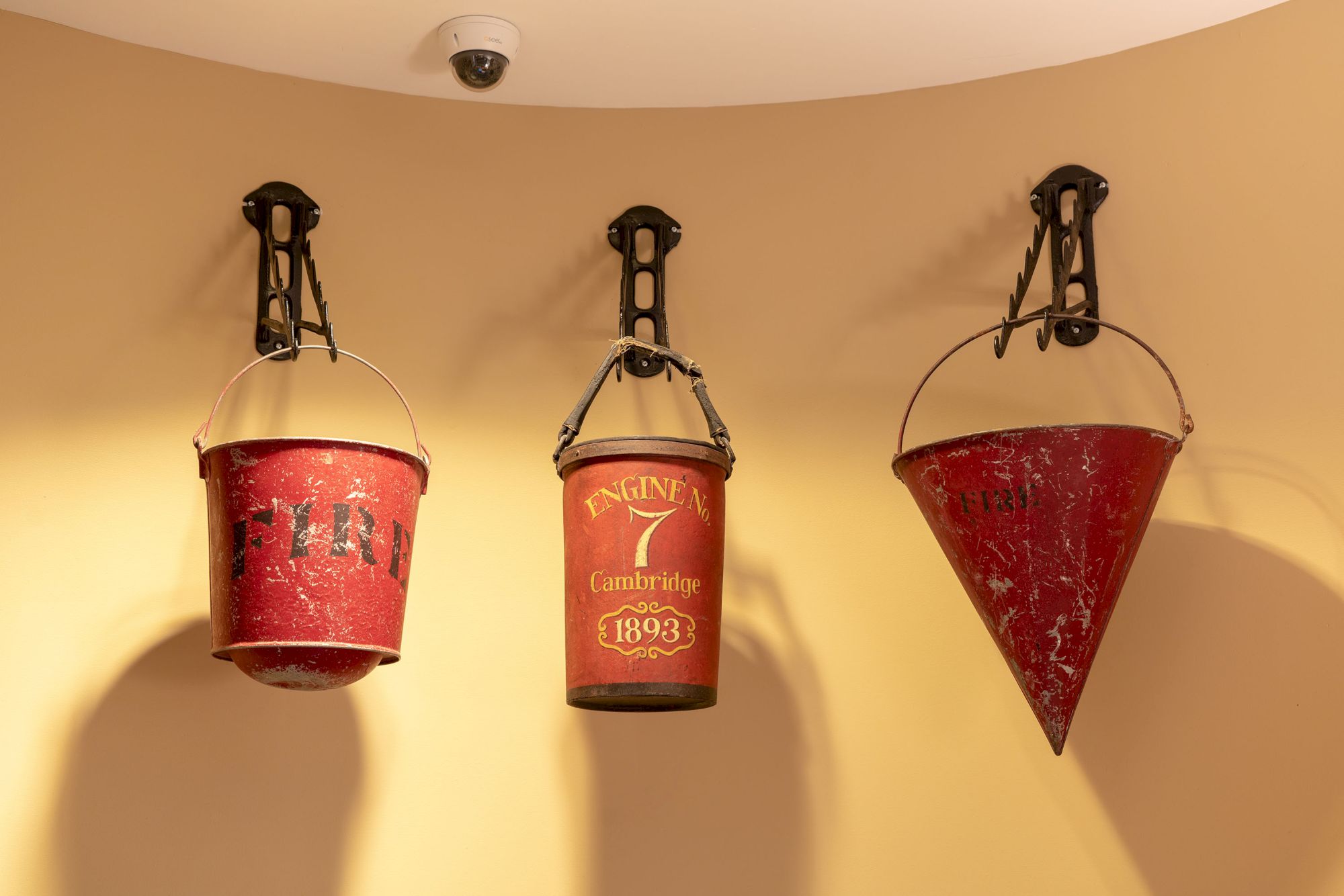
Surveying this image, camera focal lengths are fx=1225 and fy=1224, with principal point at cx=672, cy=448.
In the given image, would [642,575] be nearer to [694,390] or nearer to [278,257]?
[694,390]

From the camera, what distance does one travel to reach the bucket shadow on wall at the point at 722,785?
5.98 ft

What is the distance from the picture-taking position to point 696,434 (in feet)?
6.59

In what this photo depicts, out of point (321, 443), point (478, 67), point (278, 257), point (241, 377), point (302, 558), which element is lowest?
point (302, 558)

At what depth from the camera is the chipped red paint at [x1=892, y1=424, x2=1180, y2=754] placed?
1.50m

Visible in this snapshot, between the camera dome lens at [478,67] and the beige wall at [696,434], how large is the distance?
191 millimetres

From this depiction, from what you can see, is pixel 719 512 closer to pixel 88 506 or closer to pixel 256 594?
pixel 256 594

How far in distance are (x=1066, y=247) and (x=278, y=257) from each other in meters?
1.27

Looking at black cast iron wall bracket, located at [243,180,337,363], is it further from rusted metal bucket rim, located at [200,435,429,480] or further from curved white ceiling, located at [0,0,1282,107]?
rusted metal bucket rim, located at [200,435,429,480]

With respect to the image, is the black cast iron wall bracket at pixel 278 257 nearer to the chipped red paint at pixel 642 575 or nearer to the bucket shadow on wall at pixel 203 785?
the bucket shadow on wall at pixel 203 785

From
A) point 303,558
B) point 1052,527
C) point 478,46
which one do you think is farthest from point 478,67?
point 1052,527

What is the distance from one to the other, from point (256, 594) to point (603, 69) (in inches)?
41.7

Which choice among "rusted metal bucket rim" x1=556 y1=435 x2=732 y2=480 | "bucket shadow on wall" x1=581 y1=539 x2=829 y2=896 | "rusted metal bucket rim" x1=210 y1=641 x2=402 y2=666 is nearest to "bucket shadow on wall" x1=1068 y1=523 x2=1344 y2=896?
"bucket shadow on wall" x1=581 y1=539 x2=829 y2=896

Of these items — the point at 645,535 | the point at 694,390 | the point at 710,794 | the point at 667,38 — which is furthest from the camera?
the point at 667,38

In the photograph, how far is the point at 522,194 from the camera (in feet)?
6.86
